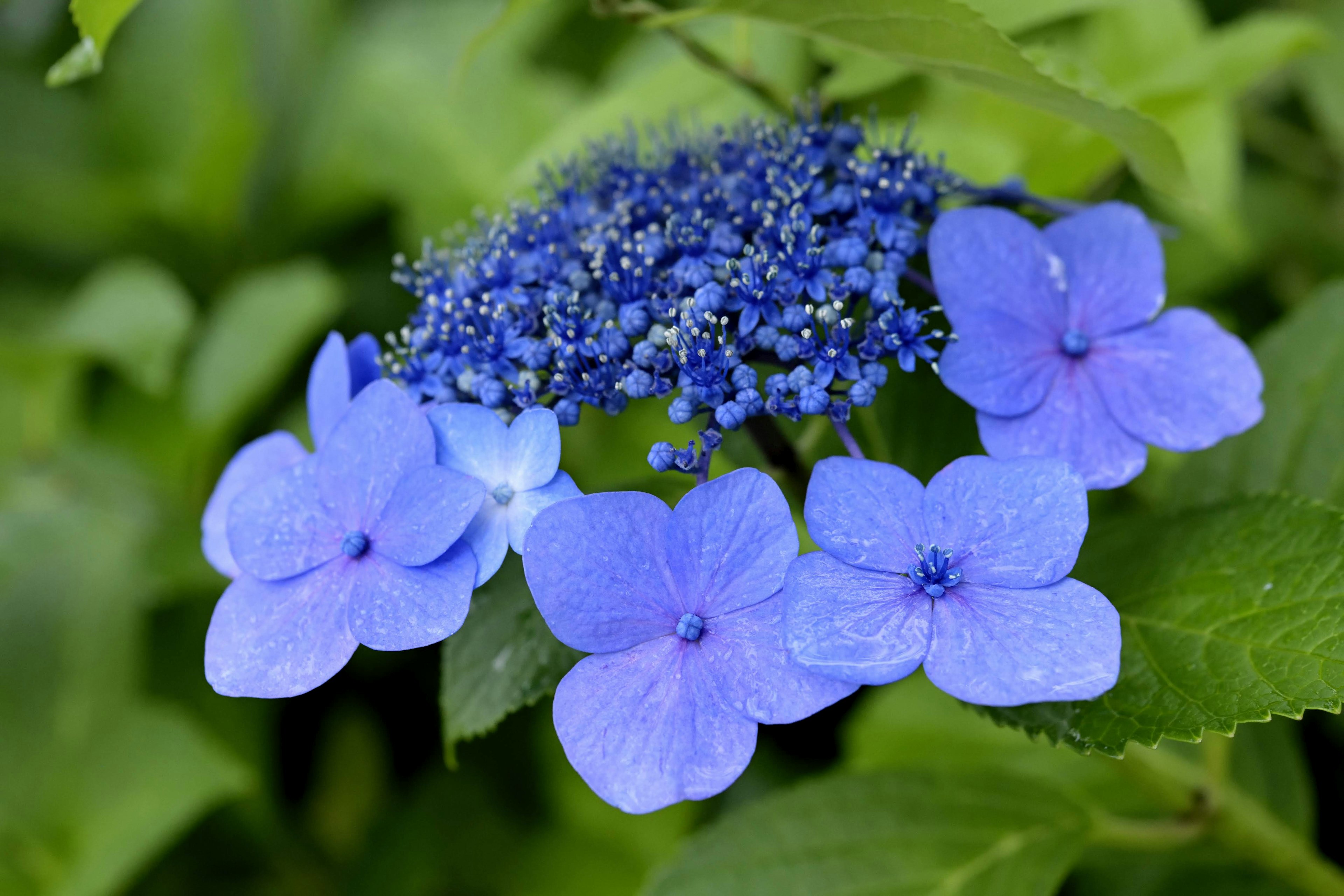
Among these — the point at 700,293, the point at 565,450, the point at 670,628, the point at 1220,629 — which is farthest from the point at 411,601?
the point at 565,450

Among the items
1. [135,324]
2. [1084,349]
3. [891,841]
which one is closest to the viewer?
[1084,349]

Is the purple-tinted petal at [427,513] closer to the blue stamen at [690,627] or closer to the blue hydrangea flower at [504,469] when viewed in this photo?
the blue hydrangea flower at [504,469]

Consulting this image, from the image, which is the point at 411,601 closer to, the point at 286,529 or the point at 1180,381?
the point at 286,529

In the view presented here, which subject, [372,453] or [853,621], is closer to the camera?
[853,621]

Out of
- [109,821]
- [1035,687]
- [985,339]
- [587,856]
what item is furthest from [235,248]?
[1035,687]

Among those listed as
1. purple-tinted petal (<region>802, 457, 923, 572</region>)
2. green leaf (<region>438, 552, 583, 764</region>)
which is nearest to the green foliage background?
green leaf (<region>438, 552, 583, 764</region>)

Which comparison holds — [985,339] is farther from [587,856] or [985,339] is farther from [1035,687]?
A: [587,856]

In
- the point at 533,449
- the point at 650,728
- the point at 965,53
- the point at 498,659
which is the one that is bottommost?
the point at 498,659
